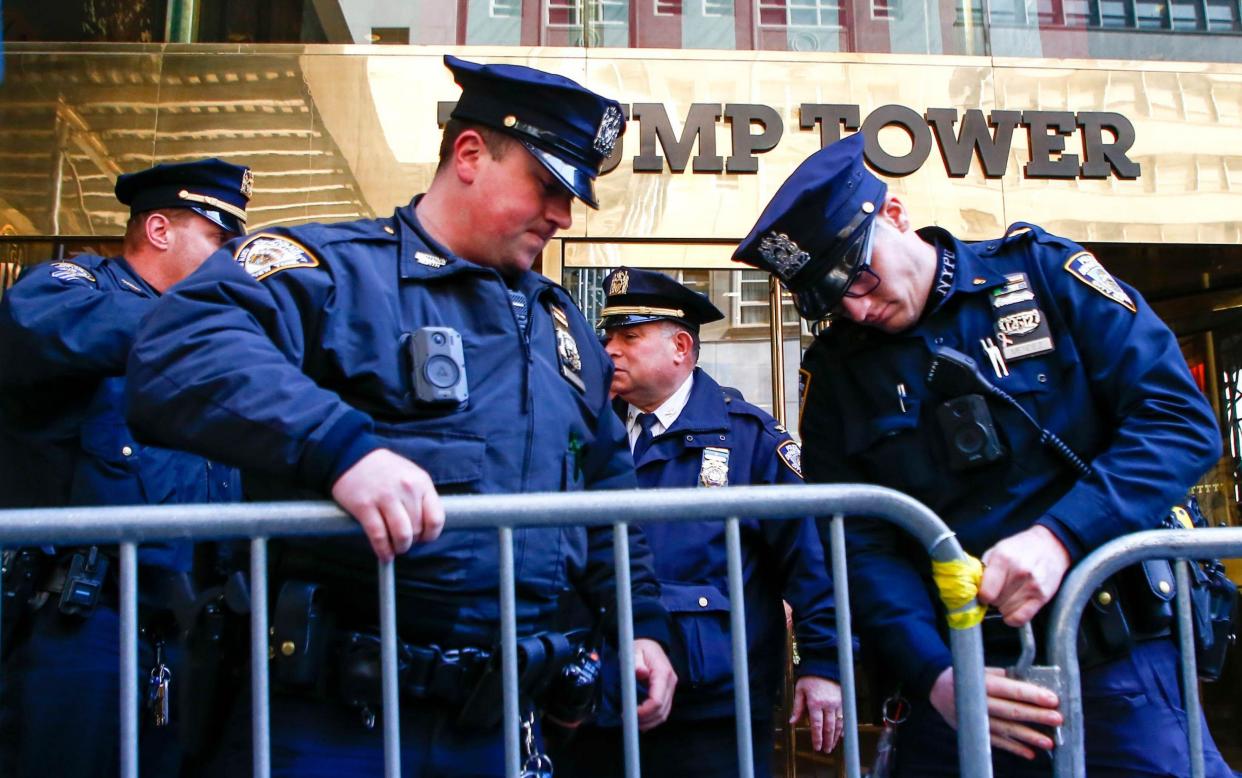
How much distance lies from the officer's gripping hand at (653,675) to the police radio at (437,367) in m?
0.77

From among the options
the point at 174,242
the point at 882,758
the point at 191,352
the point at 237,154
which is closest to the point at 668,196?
the point at 237,154

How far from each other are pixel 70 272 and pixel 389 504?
185 centimetres

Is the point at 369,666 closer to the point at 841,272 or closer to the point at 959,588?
the point at 959,588

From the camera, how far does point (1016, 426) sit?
7.65 ft

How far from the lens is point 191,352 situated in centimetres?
185

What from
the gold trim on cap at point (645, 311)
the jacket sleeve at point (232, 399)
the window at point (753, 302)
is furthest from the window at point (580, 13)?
the jacket sleeve at point (232, 399)

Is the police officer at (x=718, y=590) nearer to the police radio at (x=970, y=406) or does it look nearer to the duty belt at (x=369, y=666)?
the police radio at (x=970, y=406)

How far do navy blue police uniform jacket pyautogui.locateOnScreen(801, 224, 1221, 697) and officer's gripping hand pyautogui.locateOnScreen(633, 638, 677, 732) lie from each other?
44cm

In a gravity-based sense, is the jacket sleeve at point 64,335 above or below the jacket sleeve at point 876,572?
above

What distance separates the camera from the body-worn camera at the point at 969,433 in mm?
2293

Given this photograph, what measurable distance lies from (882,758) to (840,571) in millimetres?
761

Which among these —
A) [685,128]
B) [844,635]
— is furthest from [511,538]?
[685,128]

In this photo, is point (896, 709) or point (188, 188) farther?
point (188, 188)

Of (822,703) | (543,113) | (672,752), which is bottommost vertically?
(672,752)
